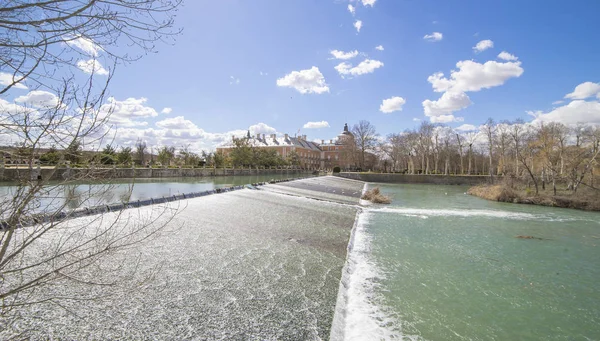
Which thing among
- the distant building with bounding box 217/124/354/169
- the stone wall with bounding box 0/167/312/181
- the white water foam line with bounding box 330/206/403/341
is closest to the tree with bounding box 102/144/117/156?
the stone wall with bounding box 0/167/312/181

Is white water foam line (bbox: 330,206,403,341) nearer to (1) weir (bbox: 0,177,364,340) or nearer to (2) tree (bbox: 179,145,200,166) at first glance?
(1) weir (bbox: 0,177,364,340)

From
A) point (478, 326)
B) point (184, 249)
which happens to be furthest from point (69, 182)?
point (478, 326)

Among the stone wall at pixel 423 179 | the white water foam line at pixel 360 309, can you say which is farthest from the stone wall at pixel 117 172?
the stone wall at pixel 423 179

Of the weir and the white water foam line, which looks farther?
the white water foam line

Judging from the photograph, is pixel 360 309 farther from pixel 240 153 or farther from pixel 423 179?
pixel 240 153

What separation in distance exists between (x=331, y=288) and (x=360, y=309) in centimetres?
63

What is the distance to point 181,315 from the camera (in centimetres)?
396

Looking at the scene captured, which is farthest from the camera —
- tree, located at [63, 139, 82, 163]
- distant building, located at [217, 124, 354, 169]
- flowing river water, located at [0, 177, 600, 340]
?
distant building, located at [217, 124, 354, 169]

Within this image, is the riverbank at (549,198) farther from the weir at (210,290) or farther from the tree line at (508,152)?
the weir at (210,290)

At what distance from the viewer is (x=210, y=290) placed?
15.4 feet

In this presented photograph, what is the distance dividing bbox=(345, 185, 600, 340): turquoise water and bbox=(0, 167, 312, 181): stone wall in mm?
3421

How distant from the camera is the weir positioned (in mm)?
3635

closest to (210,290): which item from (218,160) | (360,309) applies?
(360,309)

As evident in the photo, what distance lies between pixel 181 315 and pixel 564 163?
3250cm
